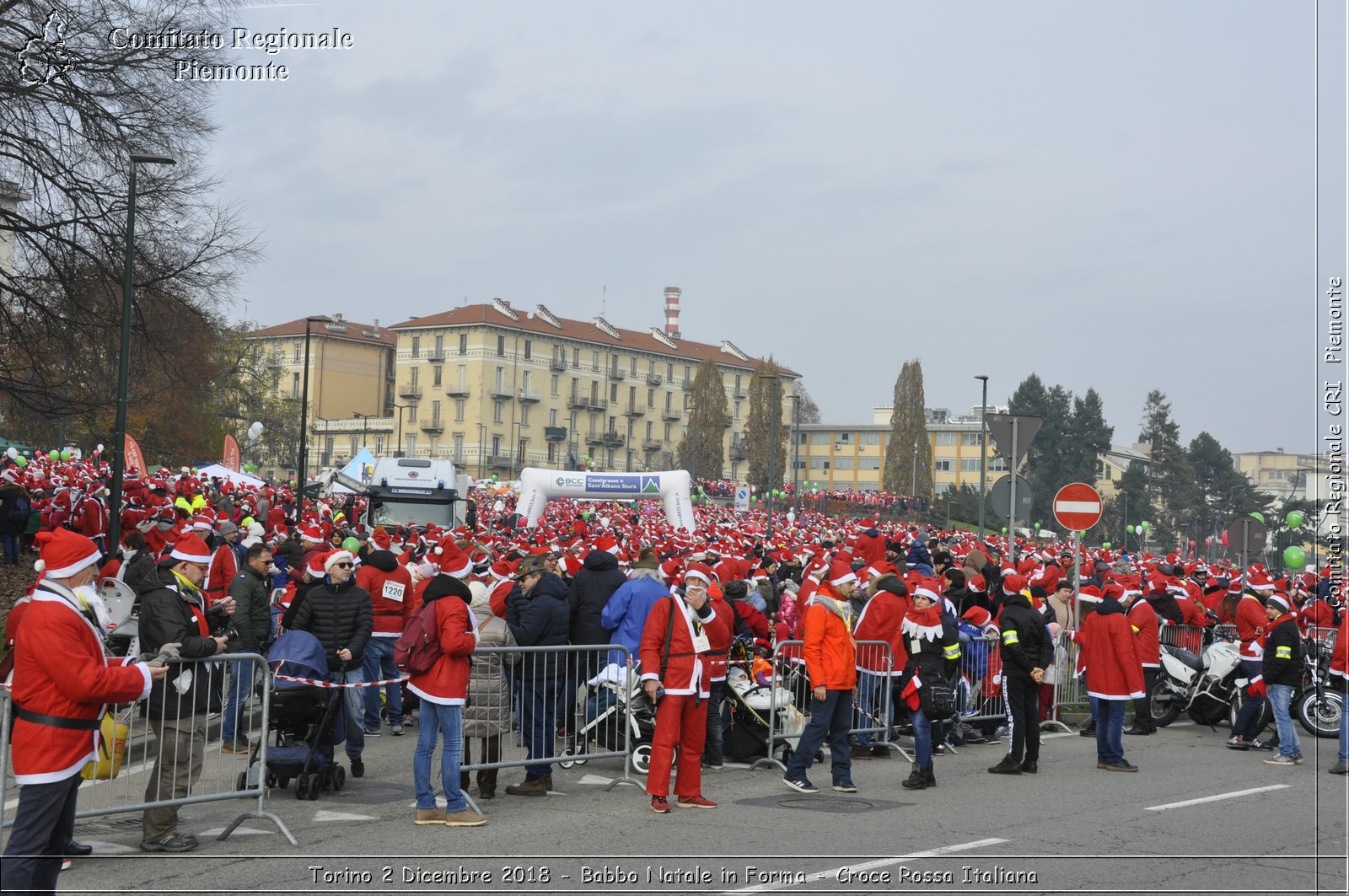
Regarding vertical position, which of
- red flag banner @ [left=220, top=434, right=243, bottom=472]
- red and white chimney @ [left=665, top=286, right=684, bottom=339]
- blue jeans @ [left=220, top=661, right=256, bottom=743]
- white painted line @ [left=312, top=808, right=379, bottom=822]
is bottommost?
white painted line @ [left=312, top=808, right=379, bottom=822]

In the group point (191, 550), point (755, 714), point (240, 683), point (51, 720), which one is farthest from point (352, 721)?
point (51, 720)

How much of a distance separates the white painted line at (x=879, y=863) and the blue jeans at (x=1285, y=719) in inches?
230

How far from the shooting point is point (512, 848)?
830 cm

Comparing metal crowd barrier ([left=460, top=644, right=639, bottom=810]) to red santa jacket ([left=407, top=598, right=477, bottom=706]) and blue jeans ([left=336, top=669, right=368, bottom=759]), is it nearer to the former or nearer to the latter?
red santa jacket ([left=407, top=598, right=477, bottom=706])

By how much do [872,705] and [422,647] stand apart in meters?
5.33

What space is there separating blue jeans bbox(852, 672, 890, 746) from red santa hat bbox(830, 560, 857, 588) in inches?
61.8

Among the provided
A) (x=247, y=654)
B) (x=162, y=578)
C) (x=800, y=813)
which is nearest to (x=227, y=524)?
(x=162, y=578)

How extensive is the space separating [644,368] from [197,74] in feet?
390

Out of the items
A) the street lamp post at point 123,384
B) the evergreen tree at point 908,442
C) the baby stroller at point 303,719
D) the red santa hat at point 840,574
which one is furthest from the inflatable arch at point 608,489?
the evergreen tree at point 908,442

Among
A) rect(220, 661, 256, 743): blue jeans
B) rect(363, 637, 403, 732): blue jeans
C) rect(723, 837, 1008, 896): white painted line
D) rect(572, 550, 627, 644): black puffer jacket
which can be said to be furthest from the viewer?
rect(363, 637, 403, 732): blue jeans

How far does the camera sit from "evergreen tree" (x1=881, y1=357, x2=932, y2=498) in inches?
4749

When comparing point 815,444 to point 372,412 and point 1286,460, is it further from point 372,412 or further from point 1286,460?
point 1286,460

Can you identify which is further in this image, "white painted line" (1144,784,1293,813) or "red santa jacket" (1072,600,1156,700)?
"red santa jacket" (1072,600,1156,700)

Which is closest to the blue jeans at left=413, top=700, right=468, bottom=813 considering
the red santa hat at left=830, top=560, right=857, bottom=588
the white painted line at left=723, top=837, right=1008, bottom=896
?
the white painted line at left=723, top=837, right=1008, bottom=896
